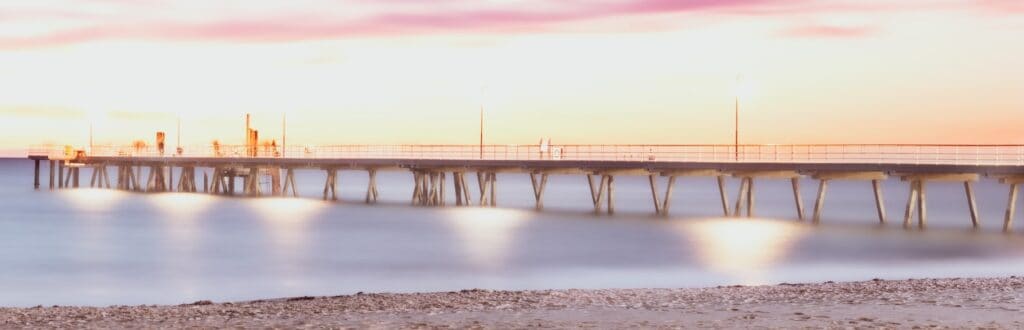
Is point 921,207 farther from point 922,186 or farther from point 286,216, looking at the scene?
point 286,216

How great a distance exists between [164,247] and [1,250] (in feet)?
14.7

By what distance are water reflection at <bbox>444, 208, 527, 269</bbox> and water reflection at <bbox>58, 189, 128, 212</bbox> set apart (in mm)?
17878

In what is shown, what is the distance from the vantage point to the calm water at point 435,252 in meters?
28.0

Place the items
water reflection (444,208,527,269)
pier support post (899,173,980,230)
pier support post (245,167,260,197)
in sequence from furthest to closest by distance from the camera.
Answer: pier support post (245,167,260,197)
pier support post (899,173,980,230)
water reflection (444,208,527,269)

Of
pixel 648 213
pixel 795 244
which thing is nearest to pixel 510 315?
pixel 795 244

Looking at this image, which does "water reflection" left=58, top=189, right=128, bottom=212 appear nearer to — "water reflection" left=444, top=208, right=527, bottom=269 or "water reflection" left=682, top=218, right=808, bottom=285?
"water reflection" left=444, top=208, right=527, bottom=269

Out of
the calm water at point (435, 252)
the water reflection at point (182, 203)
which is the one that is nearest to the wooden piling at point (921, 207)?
the calm water at point (435, 252)

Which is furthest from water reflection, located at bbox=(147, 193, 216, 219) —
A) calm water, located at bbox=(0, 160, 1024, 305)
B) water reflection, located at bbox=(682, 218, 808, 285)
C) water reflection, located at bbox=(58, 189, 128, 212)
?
water reflection, located at bbox=(682, 218, 808, 285)

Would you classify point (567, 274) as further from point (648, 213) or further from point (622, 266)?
point (648, 213)

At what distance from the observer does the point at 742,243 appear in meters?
38.4

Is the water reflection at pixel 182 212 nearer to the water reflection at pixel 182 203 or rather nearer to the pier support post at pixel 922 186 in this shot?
the water reflection at pixel 182 203

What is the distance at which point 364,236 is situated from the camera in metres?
42.2

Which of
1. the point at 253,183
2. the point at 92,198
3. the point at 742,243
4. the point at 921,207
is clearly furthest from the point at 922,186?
the point at 92,198

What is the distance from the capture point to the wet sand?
15.0 meters
